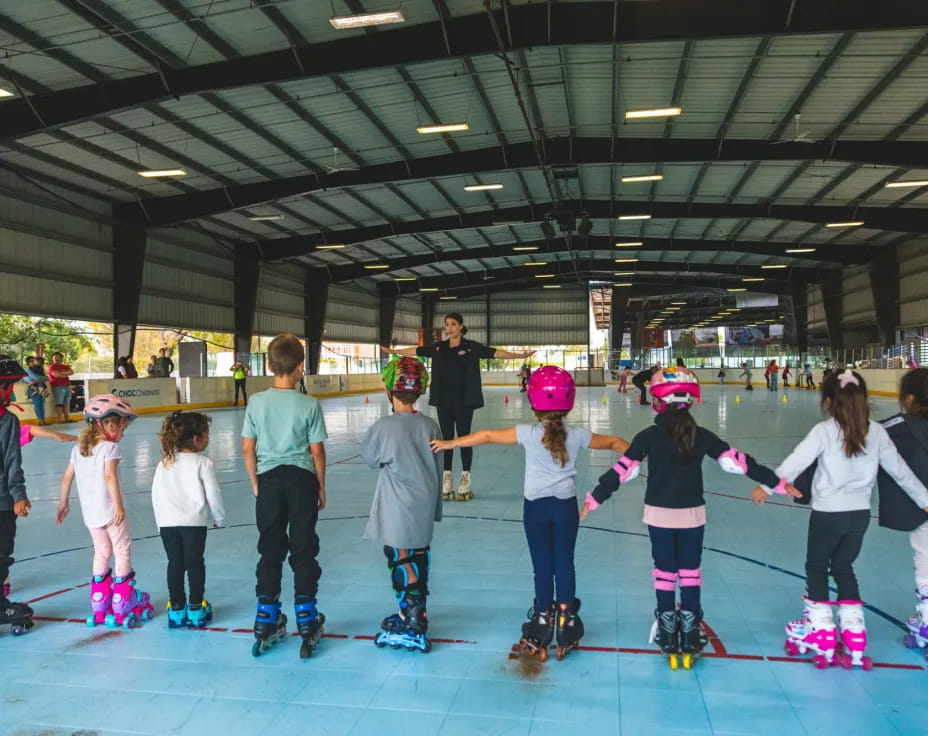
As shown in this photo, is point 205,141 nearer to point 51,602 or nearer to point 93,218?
point 93,218

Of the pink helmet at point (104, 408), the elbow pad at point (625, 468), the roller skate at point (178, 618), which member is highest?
the pink helmet at point (104, 408)

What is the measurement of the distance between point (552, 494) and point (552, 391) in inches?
20.5

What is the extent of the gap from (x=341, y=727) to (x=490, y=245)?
120 ft

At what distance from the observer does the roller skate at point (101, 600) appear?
4027 millimetres

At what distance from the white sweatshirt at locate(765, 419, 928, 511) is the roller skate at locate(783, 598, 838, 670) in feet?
1.60

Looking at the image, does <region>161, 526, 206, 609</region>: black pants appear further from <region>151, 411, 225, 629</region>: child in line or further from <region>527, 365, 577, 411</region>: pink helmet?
<region>527, 365, 577, 411</region>: pink helmet

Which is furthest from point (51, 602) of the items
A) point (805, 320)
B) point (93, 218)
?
point (805, 320)

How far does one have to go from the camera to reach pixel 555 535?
352 cm

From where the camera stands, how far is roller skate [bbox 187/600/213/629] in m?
3.97

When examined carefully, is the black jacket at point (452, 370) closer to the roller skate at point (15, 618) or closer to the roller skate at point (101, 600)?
the roller skate at point (101, 600)

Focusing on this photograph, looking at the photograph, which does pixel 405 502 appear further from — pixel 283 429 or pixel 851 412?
pixel 851 412

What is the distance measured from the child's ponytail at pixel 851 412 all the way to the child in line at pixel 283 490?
2572mm

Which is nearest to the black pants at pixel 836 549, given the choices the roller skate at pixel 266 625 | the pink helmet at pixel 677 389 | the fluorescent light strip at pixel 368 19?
the pink helmet at pixel 677 389

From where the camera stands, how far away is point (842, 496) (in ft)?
11.2
